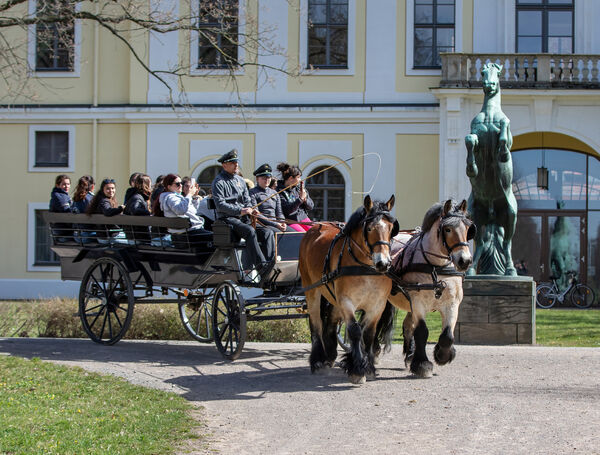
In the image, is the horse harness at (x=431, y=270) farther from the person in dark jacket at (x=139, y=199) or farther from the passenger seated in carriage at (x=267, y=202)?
the person in dark jacket at (x=139, y=199)

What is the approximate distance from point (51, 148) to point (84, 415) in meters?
20.5

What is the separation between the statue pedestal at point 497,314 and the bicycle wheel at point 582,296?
504 inches

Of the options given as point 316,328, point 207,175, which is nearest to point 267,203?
point 316,328

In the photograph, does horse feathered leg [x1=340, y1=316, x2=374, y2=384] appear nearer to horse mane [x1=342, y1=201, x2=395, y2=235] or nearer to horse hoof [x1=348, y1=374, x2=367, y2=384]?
horse hoof [x1=348, y1=374, x2=367, y2=384]

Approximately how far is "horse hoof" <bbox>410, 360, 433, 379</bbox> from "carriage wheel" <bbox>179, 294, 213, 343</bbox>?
11.2 feet

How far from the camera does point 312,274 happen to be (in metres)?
9.38

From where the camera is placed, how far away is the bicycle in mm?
24172

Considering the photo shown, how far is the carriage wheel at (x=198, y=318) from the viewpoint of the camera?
11430 millimetres

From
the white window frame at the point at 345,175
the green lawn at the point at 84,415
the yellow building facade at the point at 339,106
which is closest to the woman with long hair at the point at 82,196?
the green lawn at the point at 84,415

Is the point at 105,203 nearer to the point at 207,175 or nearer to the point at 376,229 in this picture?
the point at 376,229

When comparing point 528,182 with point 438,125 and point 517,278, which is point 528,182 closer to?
point 438,125

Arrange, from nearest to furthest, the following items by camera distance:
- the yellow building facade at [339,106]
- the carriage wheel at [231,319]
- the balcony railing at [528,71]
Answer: the carriage wheel at [231,319], the balcony railing at [528,71], the yellow building facade at [339,106]

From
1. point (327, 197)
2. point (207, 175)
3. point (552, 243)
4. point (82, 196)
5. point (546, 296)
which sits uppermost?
point (207, 175)

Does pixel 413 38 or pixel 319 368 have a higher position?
pixel 413 38
